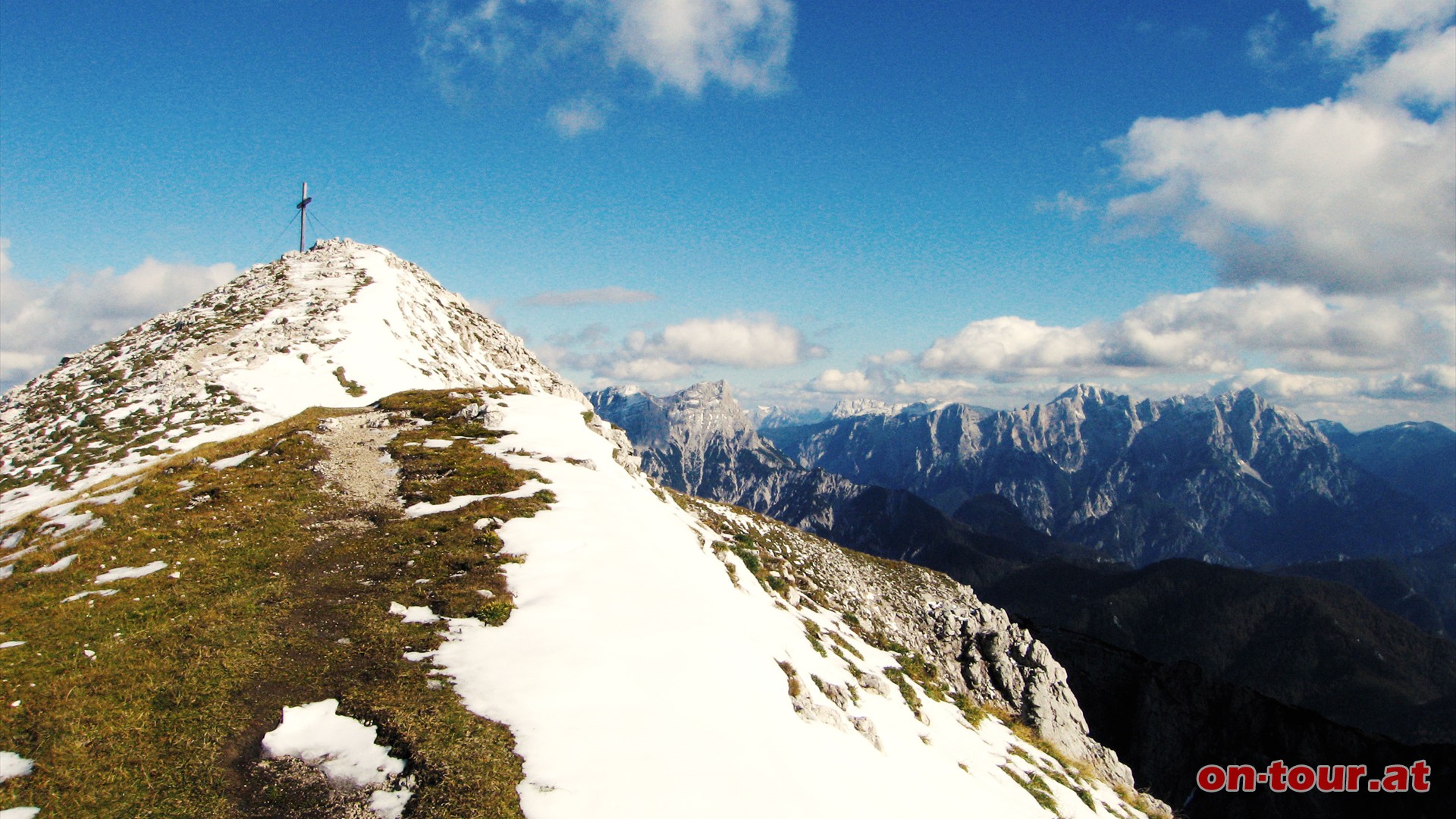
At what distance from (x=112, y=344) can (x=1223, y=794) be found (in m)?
183

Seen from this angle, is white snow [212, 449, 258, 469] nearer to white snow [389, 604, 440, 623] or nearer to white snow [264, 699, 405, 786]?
white snow [389, 604, 440, 623]

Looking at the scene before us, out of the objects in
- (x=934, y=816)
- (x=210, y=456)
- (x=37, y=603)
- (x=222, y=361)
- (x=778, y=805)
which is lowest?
(x=934, y=816)

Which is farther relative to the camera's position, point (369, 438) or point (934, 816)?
point (369, 438)

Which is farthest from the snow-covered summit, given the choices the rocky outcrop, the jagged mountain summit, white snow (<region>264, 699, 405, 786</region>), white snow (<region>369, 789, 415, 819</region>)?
white snow (<region>369, 789, 415, 819</region>)

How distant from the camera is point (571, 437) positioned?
37.5 meters

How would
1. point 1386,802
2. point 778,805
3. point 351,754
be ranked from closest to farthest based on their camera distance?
point 351,754, point 778,805, point 1386,802

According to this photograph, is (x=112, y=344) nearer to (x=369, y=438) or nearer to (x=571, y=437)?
(x=369, y=438)

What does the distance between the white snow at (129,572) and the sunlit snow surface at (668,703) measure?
10.7 m

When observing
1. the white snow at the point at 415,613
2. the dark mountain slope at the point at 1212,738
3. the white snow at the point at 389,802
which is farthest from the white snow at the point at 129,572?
the dark mountain slope at the point at 1212,738

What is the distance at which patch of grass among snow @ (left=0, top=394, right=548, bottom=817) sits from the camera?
427 inches

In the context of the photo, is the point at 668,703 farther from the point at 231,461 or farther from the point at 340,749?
the point at 231,461

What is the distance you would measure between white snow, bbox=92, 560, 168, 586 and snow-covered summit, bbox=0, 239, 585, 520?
2162 cm

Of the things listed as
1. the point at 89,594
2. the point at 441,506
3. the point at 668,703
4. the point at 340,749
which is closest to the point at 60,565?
the point at 89,594

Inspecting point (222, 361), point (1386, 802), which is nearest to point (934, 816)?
point (222, 361)
